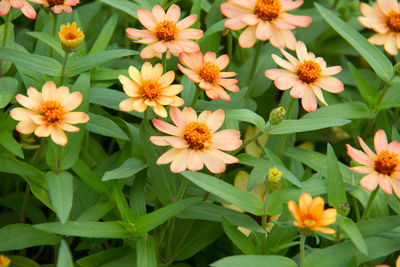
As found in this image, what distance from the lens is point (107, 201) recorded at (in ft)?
3.31

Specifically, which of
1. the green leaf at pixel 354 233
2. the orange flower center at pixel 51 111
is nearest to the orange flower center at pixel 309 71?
the green leaf at pixel 354 233

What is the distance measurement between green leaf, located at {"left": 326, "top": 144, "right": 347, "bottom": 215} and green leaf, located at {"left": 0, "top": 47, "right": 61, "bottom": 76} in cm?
62

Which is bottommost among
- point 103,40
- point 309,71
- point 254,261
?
point 254,261

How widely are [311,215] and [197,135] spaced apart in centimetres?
26

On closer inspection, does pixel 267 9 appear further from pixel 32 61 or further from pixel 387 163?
pixel 32 61

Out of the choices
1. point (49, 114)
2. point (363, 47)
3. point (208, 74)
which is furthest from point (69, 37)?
point (363, 47)

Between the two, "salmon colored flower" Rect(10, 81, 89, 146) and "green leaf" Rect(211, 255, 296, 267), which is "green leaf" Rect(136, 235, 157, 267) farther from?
"salmon colored flower" Rect(10, 81, 89, 146)

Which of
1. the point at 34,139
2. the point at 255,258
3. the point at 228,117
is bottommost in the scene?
the point at 34,139

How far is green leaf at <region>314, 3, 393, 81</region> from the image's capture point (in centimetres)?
115

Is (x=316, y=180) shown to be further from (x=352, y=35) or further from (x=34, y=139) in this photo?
(x=34, y=139)

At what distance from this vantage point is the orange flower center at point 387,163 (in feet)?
2.98

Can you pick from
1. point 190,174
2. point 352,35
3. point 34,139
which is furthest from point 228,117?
point 34,139

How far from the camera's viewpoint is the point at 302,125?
0.98m

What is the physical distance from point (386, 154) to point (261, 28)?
15.7 inches
